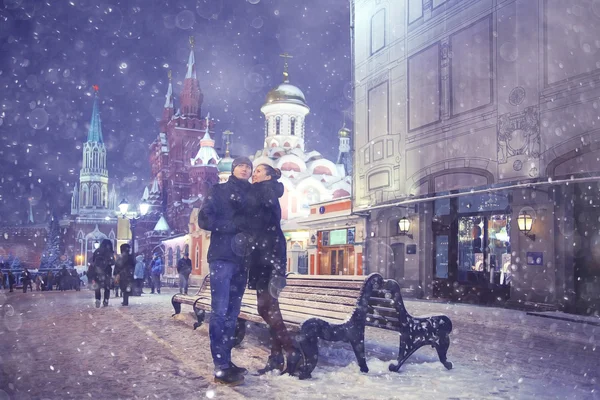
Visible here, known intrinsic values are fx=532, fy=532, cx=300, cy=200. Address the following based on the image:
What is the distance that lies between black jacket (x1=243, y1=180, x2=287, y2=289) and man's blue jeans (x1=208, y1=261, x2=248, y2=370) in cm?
21

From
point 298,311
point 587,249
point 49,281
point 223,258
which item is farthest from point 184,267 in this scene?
point 223,258

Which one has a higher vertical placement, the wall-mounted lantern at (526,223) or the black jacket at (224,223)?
the wall-mounted lantern at (526,223)

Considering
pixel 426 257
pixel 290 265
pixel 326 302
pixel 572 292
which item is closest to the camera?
pixel 326 302

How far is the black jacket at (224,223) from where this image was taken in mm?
5129

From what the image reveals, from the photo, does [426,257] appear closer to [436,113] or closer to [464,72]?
[436,113]

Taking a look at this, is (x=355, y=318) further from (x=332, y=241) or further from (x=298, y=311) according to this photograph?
(x=332, y=241)

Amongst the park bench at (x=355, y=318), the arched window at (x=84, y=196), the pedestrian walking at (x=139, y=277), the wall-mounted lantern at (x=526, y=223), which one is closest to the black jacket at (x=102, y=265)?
the pedestrian walking at (x=139, y=277)

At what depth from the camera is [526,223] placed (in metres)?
14.7

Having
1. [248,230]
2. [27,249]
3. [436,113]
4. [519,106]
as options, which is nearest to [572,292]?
[519,106]

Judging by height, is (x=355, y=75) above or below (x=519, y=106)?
above

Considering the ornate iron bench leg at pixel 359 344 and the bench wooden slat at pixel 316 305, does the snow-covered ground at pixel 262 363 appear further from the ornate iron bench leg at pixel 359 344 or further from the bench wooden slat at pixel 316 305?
the bench wooden slat at pixel 316 305

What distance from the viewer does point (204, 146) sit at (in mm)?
69500

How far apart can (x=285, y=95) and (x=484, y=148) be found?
33539 mm

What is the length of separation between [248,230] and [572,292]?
11253 millimetres
